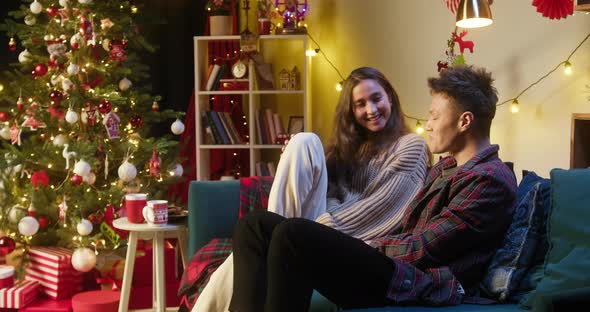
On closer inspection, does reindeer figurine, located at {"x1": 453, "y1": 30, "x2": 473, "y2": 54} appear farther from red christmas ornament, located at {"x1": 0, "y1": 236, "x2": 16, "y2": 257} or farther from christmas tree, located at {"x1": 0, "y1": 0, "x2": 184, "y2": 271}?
red christmas ornament, located at {"x1": 0, "y1": 236, "x2": 16, "y2": 257}

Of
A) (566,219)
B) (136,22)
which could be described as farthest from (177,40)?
(566,219)

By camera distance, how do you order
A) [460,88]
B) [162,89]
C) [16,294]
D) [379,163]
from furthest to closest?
[162,89], [16,294], [379,163], [460,88]

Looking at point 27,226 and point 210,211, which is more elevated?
point 210,211

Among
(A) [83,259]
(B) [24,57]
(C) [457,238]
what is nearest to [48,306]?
(A) [83,259]

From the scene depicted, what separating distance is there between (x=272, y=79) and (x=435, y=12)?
44.5 inches

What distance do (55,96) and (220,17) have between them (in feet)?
4.21

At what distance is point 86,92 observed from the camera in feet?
12.0

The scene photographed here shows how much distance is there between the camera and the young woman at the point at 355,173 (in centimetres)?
234

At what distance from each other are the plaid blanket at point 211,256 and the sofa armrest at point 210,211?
36 millimetres

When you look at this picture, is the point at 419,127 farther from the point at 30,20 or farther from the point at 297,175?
the point at 30,20

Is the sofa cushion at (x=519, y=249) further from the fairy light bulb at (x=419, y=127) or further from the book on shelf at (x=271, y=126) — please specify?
the book on shelf at (x=271, y=126)

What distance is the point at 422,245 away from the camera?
6.41ft

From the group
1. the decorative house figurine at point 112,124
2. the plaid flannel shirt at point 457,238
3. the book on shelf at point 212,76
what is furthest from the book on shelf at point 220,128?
the plaid flannel shirt at point 457,238

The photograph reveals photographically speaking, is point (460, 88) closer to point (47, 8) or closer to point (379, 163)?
point (379, 163)
